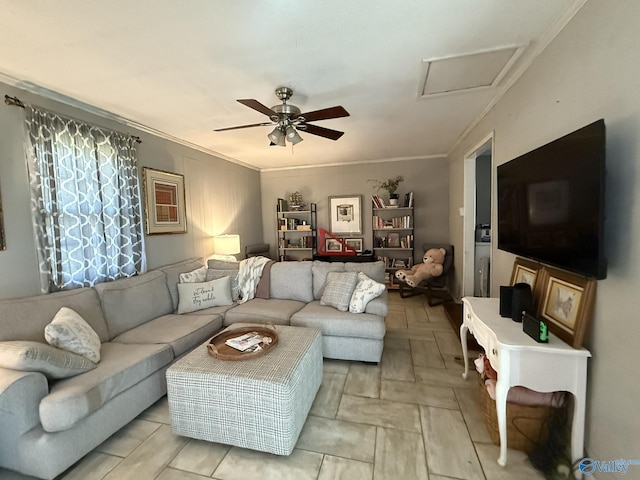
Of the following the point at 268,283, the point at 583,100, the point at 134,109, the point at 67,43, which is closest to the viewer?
the point at 583,100

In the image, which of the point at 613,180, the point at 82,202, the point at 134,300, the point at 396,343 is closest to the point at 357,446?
the point at 396,343

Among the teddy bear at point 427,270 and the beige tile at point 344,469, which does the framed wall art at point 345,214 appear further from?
the beige tile at point 344,469

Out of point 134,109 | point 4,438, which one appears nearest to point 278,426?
point 4,438

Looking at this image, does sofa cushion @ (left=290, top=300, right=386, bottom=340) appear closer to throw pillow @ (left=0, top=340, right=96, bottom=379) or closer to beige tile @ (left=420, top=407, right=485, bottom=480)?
beige tile @ (left=420, top=407, right=485, bottom=480)

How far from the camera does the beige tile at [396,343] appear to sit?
2.83 metres

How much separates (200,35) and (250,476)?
251 centimetres

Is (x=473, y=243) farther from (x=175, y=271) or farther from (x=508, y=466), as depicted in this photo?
(x=175, y=271)

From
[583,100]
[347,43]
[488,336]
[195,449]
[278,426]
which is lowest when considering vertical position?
[195,449]

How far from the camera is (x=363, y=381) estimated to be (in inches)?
89.6

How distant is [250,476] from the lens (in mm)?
1469

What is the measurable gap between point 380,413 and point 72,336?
82.6 inches

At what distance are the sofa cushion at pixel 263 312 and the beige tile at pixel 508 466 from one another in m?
1.71

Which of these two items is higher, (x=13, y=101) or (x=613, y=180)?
(x=13, y=101)

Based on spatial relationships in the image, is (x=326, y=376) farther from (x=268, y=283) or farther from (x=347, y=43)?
(x=347, y=43)
